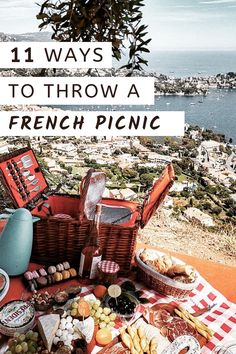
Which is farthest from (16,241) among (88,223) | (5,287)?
(88,223)

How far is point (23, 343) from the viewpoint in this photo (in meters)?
1.10

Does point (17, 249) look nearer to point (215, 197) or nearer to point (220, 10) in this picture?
point (215, 197)

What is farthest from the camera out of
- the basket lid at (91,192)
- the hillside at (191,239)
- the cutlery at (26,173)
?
the hillside at (191,239)

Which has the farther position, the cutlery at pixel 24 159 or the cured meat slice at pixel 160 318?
the cutlery at pixel 24 159

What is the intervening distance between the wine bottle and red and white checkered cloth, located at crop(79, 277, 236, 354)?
8 cm

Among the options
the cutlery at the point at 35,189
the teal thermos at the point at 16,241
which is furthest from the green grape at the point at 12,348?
the cutlery at the point at 35,189

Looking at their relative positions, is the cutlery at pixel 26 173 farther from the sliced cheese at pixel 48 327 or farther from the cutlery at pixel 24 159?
the sliced cheese at pixel 48 327

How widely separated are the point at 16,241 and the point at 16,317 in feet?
1.06

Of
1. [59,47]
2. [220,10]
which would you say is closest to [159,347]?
[59,47]

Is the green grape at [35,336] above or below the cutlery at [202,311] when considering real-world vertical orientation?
above

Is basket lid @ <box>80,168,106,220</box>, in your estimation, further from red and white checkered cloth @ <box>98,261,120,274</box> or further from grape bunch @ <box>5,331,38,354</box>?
grape bunch @ <box>5,331,38,354</box>

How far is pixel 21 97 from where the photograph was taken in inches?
109

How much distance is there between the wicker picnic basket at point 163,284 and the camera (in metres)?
1.42

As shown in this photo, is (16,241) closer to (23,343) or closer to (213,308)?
(23,343)
